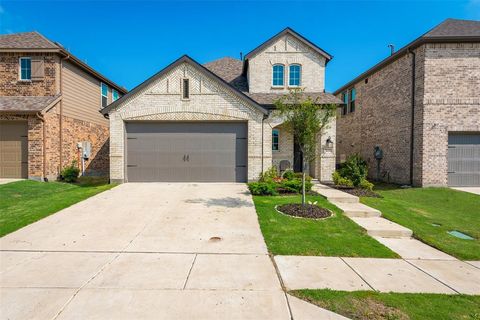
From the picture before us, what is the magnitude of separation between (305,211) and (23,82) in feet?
51.9

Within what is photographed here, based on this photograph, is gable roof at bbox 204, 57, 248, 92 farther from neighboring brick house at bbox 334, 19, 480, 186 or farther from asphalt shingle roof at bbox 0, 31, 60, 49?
asphalt shingle roof at bbox 0, 31, 60, 49

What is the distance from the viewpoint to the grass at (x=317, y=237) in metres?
4.40

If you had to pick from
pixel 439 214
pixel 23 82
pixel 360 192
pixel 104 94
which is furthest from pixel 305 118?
pixel 104 94

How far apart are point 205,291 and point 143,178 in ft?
31.3

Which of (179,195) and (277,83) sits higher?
(277,83)

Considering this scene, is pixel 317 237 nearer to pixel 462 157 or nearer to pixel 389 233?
pixel 389 233

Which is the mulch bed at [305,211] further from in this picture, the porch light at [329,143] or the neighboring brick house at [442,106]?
the neighboring brick house at [442,106]

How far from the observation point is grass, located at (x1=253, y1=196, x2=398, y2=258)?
4.40m

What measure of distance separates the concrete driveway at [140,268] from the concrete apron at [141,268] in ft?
0.04

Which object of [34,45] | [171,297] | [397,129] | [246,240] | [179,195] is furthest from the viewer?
[397,129]

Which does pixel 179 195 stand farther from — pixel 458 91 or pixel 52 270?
pixel 458 91

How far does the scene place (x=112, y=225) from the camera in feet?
18.9

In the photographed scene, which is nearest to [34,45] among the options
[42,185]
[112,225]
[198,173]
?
[42,185]

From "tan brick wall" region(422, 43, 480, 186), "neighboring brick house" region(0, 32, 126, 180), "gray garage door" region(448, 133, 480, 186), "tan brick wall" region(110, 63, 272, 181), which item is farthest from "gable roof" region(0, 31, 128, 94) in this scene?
"gray garage door" region(448, 133, 480, 186)
